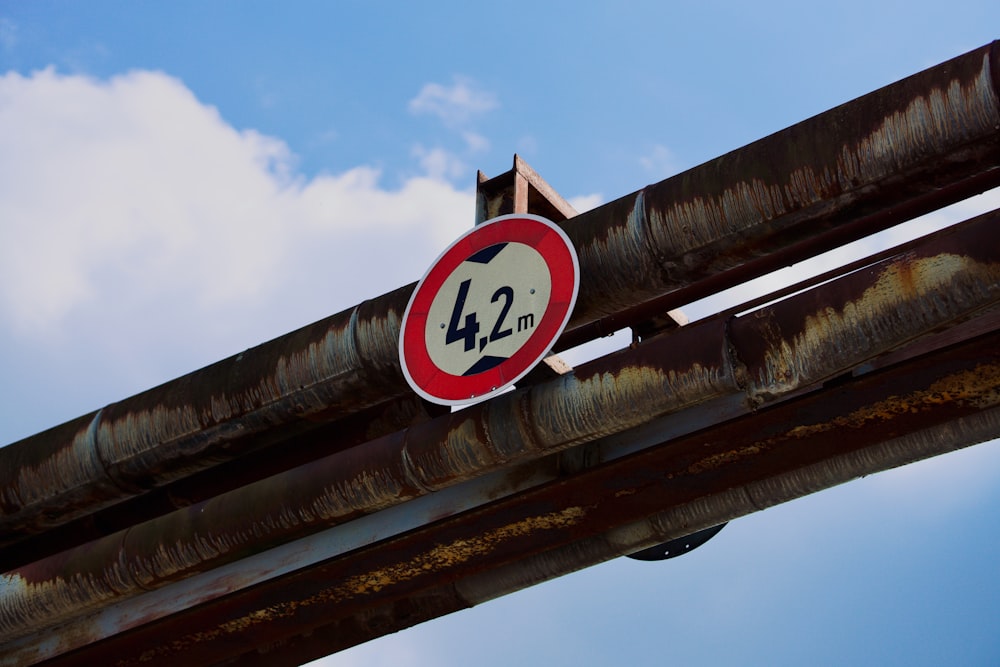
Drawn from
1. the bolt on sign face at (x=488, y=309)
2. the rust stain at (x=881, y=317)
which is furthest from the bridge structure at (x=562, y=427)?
the bolt on sign face at (x=488, y=309)

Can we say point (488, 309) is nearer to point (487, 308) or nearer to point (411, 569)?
point (487, 308)

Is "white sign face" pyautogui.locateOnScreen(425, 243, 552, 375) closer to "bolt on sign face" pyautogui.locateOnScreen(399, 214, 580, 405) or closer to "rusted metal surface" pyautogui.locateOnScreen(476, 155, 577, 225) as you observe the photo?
"bolt on sign face" pyautogui.locateOnScreen(399, 214, 580, 405)

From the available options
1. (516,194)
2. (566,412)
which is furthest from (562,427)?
(516,194)

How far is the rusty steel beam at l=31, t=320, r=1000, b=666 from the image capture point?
22.5 feet

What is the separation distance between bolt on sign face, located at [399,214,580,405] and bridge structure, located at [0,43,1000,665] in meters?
0.18

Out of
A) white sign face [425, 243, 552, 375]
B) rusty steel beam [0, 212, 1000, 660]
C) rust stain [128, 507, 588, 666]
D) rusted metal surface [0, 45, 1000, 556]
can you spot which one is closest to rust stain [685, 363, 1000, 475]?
rusty steel beam [0, 212, 1000, 660]

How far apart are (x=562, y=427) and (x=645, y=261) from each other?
96 cm

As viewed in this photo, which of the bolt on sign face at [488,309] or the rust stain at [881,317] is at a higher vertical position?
the bolt on sign face at [488,309]

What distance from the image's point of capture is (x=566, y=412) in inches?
277

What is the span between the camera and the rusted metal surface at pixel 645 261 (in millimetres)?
6383

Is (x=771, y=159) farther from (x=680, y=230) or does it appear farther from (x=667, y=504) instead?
(x=667, y=504)

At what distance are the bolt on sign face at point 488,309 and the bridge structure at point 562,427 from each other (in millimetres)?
183

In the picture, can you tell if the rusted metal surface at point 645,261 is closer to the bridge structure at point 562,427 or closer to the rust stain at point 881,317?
the bridge structure at point 562,427

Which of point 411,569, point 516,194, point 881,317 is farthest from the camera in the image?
point 411,569
